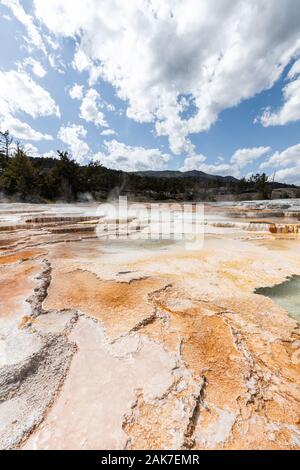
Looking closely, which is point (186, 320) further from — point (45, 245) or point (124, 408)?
point (45, 245)

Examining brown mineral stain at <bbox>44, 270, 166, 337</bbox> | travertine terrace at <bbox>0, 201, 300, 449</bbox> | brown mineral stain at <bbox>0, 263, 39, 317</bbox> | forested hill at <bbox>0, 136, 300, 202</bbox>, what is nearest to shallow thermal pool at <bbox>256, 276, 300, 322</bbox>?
travertine terrace at <bbox>0, 201, 300, 449</bbox>

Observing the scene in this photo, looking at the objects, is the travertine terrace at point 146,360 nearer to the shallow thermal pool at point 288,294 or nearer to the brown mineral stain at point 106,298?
the brown mineral stain at point 106,298

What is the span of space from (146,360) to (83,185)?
117 feet

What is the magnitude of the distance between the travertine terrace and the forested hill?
95.2 ft

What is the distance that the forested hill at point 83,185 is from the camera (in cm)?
2809

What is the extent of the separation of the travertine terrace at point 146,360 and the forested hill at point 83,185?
95.2ft

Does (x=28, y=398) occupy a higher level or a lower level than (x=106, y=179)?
lower

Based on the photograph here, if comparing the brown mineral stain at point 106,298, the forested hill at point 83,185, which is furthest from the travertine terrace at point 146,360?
the forested hill at point 83,185

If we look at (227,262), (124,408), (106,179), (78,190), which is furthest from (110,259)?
(106,179)

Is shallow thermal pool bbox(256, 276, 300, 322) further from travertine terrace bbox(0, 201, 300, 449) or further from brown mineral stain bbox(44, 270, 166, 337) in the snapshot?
brown mineral stain bbox(44, 270, 166, 337)

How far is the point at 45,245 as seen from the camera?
5.81 m

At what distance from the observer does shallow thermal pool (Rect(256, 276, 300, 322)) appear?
2655 mm

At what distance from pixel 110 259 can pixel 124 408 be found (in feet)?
10.6
